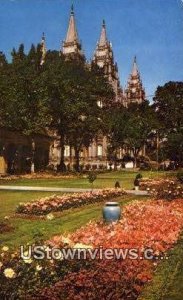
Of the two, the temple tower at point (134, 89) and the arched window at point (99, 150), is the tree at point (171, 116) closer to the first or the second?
the arched window at point (99, 150)

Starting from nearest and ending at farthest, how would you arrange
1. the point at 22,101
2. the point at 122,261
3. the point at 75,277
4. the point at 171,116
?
the point at 75,277, the point at 122,261, the point at 22,101, the point at 171,116

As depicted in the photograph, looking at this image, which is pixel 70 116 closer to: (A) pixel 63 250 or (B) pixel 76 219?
(B) pixel 76 219

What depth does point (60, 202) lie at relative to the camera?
72.1 ft

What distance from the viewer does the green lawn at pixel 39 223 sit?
14.4m

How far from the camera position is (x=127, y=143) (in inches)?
2795

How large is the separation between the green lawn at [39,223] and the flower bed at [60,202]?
55 centimetres

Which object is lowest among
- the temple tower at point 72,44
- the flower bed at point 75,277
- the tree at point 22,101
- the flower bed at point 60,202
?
the flower bed at point 75,277

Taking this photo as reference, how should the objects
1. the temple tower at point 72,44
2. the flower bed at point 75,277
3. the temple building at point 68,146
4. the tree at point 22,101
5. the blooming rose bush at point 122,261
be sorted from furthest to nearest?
the temple tower at point 72,44
the temple building at point 68,146
the tree at point 22,101
the blooming rose bush at point 122,261
the flower bed at point 75,277

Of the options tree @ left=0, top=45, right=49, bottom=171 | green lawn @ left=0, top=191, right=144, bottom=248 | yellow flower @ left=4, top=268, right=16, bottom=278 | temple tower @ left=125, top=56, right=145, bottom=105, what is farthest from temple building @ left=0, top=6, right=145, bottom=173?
yellow flower @ left=4, top=268, right=16, bottom=278

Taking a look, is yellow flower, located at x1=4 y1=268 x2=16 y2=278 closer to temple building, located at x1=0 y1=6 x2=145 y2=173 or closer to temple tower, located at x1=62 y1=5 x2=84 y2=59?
temple building, located at x1=0 y1=6 x2=145 y2=173

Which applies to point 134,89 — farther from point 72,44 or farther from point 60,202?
point 60,202

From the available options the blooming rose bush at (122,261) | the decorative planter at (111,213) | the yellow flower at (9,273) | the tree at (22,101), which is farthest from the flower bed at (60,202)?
the tree at (22,101)

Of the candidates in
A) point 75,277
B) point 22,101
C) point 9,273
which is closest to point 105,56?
point 22,101

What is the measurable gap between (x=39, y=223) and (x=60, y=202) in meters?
4.64
